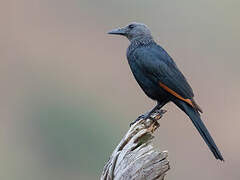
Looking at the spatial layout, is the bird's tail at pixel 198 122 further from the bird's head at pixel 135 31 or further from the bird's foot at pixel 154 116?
the bird's head at pixel 135 31

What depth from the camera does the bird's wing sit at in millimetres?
8484

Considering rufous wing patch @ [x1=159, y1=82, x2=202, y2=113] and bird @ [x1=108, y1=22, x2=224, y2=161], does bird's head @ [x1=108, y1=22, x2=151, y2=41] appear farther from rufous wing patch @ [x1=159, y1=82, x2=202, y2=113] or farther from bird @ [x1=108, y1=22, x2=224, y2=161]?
rufous wing patch @ [x1=159, y1=82, x2=202, y2=113]

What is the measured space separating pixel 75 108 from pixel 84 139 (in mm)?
1964

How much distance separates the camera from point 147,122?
8.17 m

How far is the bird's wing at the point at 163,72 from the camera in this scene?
334 inches

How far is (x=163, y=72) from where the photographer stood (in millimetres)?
8656

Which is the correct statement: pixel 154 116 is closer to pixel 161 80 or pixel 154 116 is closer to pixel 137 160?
pixel 161 80

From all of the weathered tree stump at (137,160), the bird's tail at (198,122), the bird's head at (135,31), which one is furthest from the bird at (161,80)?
the weathered tree stump at (137,160)

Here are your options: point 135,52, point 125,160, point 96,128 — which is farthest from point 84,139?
point 125,160

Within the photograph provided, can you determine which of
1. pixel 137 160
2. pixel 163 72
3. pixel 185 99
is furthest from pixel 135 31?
pixel 137 160

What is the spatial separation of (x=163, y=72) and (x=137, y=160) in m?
1.85

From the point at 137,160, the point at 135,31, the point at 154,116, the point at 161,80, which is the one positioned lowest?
the point at 137,160

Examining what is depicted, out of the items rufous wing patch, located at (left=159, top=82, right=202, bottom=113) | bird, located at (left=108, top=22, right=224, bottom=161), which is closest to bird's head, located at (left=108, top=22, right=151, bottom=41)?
bird, located at (left=108, top=22, right=224, bottom=161)

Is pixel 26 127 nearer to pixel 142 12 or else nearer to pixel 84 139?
pixel 84 139
